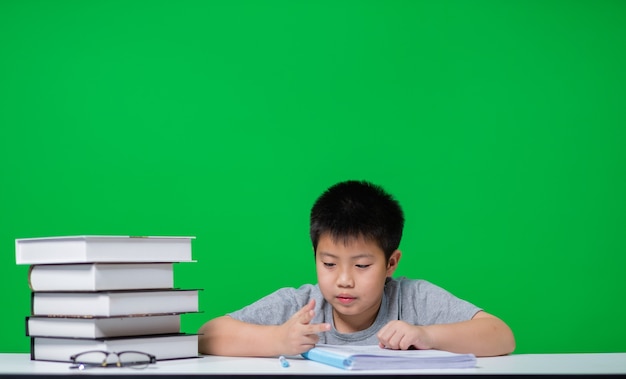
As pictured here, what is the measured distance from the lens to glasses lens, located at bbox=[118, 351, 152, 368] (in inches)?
65.5

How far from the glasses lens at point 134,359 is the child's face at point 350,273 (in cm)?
55

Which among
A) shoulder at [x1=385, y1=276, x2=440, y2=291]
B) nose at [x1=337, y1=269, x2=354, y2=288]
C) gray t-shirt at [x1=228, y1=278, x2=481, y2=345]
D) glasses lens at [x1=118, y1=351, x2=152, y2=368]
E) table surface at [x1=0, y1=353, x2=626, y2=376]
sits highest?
nose at [x1=337, y1=269, x2=354, y2=288]

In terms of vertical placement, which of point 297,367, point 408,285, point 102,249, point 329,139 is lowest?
point 297,367

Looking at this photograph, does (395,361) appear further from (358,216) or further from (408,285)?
(408,285)

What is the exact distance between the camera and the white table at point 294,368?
1520mm

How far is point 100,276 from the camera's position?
1.69 meters

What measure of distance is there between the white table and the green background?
1.37 metres

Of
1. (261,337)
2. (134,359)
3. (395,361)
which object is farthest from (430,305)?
(134,359)

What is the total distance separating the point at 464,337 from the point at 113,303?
2.46ft

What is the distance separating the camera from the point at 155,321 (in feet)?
5.88

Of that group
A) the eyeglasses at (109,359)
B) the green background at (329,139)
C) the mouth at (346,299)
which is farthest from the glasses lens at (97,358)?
the green background at (329,139)

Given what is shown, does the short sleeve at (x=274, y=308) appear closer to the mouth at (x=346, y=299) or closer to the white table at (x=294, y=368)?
the mouth at (x=346, y=299)

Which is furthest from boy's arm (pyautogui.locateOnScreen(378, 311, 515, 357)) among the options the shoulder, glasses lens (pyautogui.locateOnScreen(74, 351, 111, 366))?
glasses lens (pyautogui.locateOnScreen(74, 351, 111, 366))

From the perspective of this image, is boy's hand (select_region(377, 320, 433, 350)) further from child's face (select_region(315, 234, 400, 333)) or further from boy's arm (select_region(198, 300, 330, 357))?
child's face (select_region(315, 234, 400, 333))
